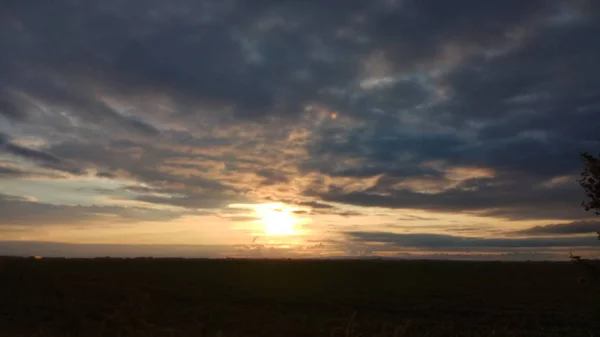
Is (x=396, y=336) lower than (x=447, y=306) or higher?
higher

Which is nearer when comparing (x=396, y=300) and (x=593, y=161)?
(x=593, y=161)

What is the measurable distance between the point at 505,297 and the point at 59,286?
49514 mm

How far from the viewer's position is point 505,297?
6312cm

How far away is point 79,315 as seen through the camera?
3350 cm

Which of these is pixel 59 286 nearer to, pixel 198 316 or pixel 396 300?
pixel 198 316

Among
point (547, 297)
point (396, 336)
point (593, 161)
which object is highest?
point (593, 161)

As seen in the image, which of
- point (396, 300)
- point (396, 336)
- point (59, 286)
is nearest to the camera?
point (396, 336)

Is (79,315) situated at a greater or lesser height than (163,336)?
lesser

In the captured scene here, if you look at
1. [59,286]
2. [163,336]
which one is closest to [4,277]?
[59,286]

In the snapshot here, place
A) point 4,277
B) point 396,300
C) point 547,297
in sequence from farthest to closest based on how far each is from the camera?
1. point 547,297
2. point 396,300
3. point 4,277

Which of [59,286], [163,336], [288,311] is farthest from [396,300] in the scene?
[163,336]

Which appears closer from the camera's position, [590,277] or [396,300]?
[590,277]

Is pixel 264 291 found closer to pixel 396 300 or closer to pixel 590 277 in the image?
pixel 396 300

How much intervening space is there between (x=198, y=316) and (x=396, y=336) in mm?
34226
